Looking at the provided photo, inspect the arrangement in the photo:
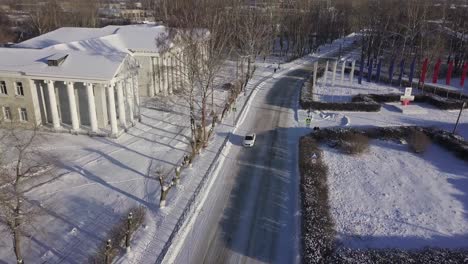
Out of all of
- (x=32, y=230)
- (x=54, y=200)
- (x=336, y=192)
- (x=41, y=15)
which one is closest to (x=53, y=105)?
(x=54, y=200)

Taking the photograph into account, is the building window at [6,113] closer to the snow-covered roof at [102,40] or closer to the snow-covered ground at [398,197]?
the snow-covered roof at [102,40]

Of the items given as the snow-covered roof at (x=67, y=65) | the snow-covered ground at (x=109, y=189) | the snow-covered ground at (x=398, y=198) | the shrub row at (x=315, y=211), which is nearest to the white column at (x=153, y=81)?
the snow-covered ground at (x=109, y=189)

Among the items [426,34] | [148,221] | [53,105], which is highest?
[426,34]

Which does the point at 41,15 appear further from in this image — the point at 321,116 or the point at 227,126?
the point at 321,116

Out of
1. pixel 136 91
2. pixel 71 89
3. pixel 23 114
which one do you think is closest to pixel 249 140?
pixel 136 91

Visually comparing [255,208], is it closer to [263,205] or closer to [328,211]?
[263,205]

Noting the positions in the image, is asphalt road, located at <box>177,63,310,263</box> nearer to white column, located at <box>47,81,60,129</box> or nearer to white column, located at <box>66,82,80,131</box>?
white column, located at <box>66,82,80,131</box>

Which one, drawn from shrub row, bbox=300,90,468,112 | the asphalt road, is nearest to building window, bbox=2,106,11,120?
the asphalt road
